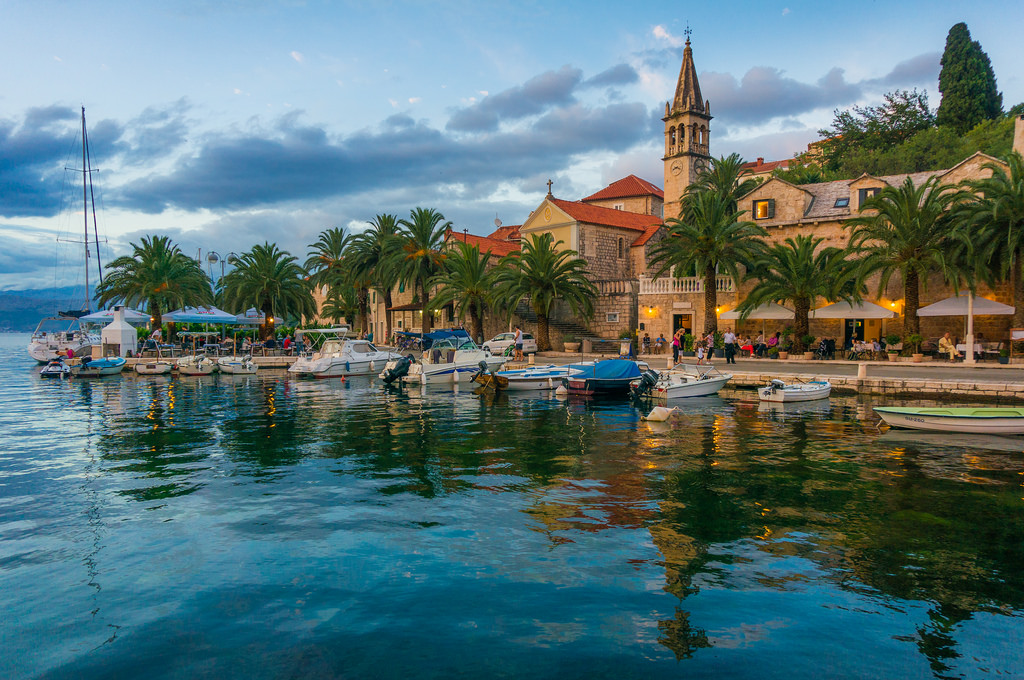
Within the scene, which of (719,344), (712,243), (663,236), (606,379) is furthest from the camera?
(663,236)

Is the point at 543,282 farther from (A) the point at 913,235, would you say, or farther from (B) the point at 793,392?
(A) the point at 913,235

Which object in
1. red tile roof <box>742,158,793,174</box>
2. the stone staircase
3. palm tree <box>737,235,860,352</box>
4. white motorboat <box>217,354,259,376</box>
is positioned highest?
red tile roof <box>742,158,793,174</box>

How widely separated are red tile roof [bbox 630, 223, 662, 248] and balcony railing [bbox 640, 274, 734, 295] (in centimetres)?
1012

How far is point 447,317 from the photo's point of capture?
50.5 meters

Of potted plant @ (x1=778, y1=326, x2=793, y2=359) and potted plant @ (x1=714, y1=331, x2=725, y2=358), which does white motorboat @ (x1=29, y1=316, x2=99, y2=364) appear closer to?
potted plant @ (x1=714, y1=331, x2=725, y2=358)

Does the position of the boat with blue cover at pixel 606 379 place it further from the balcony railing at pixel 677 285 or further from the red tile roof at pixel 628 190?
the red tile roof at pixel 628 190

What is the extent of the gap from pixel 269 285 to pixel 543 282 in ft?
64.8

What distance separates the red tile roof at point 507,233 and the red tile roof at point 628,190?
26.9 feet

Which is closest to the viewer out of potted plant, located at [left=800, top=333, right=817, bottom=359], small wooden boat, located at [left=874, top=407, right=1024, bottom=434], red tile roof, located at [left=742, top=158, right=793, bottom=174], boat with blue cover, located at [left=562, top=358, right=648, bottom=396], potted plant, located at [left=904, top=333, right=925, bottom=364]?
small wooden boat, located at [left=874, top=407, right=1024, bottom=434]

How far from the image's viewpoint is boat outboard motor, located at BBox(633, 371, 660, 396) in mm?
23000

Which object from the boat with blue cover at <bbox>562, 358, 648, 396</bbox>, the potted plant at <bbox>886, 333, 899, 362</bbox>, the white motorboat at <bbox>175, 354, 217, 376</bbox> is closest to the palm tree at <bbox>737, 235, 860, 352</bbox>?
the potted plant at <bbox>886, 333, 899, 362</bbox>

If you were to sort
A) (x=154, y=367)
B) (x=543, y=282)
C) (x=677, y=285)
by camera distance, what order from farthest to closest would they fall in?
(x=543, y=282), (x=677, y=285), (x=154, y=367)

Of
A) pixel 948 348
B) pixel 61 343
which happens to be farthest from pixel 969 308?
pixel 61 343

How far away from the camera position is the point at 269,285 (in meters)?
43.5
